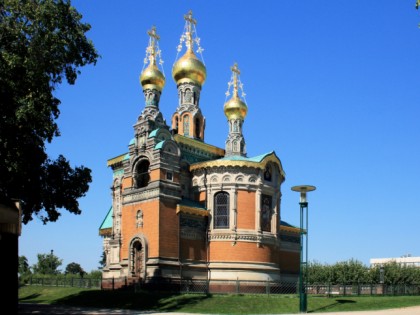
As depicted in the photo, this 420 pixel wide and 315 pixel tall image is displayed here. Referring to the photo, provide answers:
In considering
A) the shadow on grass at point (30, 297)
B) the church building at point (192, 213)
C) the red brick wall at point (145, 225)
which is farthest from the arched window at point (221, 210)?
the shadow on grass at point (30, 297)

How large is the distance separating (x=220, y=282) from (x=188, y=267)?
7.82ft

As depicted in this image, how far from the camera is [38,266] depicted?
230 ft

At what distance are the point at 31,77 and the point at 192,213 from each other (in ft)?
52.5

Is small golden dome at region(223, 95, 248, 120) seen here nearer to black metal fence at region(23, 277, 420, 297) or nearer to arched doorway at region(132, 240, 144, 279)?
black metal fence at region(23, 277, 420, 297)

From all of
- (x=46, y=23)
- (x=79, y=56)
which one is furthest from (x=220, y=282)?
(x=46, y=23)

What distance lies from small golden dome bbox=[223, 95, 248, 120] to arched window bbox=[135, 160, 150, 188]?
30.1 feet

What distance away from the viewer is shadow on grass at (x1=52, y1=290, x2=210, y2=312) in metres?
24.8

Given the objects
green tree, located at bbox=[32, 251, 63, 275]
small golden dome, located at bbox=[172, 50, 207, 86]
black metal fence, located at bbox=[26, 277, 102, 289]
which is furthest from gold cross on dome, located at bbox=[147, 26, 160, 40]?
green tree, located at bbox=[32, 251, 63, 275]

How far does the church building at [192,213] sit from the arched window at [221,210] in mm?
66

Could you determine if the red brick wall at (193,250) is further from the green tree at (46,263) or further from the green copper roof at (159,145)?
the green tree at (46,263)

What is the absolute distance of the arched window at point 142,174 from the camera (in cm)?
3372

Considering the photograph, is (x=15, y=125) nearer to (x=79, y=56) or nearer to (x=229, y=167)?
(x=79, y=56)

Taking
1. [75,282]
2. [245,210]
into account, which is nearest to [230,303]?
[245,210]

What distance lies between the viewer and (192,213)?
32906 millimetres
